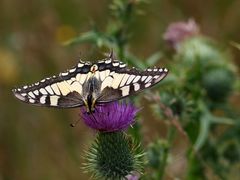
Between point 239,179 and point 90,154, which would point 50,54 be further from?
point 90,154

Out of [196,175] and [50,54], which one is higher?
[50,54]

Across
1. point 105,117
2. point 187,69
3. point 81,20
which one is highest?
point 81,20

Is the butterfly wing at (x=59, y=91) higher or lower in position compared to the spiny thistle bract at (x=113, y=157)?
higher

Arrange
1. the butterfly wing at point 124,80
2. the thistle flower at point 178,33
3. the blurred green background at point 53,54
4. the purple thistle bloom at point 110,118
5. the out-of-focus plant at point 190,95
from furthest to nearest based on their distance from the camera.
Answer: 1. the blurred green background at point 53,54
2. the thistle flower at point 178,33
3. the out-of-focus plant at point 190,95
4. the purple thistle bloom at point 110,118
5. the butterfly wing at point 124,80

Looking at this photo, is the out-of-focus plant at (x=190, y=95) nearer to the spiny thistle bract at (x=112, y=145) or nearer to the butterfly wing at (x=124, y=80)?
the spiny thistle bract at (x=112, y=145)

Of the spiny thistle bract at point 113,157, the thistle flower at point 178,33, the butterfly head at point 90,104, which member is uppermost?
the thistle flower at point 178,33

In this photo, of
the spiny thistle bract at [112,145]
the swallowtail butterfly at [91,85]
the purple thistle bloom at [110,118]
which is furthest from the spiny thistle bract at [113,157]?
the swallowtail butterfly at [91,85]

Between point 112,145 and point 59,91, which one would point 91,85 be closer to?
point 59,91

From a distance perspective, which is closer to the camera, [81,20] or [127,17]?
[127,17]

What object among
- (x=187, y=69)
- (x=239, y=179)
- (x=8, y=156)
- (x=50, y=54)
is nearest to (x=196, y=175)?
(x=239, y=179)
